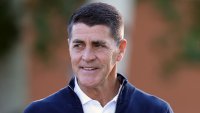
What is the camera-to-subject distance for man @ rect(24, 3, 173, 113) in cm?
505

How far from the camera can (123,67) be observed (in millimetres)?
14680

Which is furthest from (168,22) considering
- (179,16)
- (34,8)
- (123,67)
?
(34,8)

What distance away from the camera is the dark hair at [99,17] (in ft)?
16.7

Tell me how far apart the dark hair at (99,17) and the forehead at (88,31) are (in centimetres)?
3

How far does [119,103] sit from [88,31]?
0.50 metres

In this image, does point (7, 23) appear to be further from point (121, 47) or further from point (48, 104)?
point (48, 104)

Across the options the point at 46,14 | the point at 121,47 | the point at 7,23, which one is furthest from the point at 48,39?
the point at 121,47

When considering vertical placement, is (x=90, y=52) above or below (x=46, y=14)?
above

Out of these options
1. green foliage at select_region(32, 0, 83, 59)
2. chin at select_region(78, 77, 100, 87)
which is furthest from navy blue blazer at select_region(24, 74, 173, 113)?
green foliage at select_region(32, 0, 83, 59)

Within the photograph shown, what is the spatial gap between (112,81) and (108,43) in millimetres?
298

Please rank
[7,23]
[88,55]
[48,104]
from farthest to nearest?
[7,23] → [48,104] → [88,55]

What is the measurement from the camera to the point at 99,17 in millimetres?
5109

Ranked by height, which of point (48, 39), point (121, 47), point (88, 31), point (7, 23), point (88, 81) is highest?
point (88, 31)

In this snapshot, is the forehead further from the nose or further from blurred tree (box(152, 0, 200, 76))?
blurred tree (box(152, 0, 200, 76))
